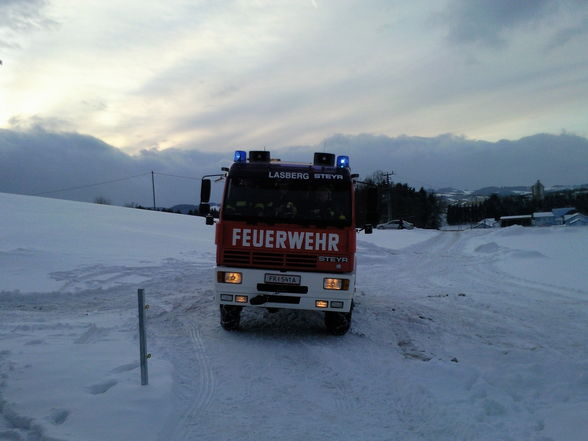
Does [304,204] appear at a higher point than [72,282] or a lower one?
higher

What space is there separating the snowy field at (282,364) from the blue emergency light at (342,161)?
2956mm

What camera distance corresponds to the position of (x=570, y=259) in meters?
17.1

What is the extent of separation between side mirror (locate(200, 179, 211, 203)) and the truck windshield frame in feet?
1.98

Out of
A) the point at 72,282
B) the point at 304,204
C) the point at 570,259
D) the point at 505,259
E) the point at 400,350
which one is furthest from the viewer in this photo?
the point at 505,259

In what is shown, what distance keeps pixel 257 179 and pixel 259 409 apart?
3.83m

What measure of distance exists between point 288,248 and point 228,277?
1061 mm

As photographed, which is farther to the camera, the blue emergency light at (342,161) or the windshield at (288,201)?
the blue emergency light at (342,161)

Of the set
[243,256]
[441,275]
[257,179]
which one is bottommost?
[441,275]

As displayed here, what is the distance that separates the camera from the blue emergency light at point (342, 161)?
7406 millimetres

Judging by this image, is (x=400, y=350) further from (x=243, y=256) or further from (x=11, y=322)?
(x=11, y=322)

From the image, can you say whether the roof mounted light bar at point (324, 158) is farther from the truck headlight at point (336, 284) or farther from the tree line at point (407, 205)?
the tree line at point (407, 205)

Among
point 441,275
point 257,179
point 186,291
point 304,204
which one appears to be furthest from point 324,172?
point 441,275

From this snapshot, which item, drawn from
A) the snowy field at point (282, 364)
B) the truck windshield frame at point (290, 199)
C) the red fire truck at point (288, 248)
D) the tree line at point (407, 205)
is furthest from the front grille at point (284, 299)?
the tree line at point (407, 205)

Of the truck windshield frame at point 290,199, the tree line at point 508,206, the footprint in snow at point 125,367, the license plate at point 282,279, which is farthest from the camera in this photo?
the tree line at point 508,206
